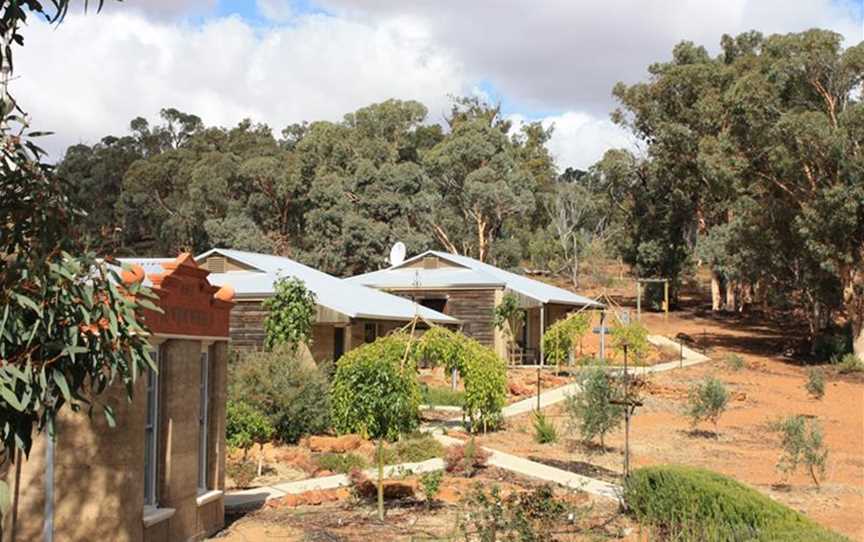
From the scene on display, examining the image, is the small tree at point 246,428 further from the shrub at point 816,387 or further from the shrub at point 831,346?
the shrub at point 831,346

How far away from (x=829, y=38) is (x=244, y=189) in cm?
3324

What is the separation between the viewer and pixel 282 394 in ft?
63.7

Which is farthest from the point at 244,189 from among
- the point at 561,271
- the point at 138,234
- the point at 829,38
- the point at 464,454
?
the point at 464,454

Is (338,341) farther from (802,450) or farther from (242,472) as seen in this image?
(802,450)

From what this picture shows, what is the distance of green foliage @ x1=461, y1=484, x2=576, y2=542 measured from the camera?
1015 centimetres

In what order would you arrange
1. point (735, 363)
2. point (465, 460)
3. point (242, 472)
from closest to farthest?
point (242, 472) < point (465, 460) < point (735, 363)

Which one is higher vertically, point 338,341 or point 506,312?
point 506,312

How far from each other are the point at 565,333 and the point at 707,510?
71.1 feet

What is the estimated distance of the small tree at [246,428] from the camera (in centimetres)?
1695

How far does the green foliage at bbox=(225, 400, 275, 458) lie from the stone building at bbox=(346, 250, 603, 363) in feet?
58.3

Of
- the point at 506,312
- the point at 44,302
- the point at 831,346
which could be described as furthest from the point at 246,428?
the point at 831,346

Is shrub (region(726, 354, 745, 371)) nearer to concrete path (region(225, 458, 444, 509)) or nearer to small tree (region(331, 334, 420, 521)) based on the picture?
concrete path (region(225, 458, 444, 509))

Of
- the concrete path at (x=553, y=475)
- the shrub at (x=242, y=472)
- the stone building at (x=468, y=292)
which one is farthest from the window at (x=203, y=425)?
the stone building at (x=468, y=292)

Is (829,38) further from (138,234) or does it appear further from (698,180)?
(138,234)
